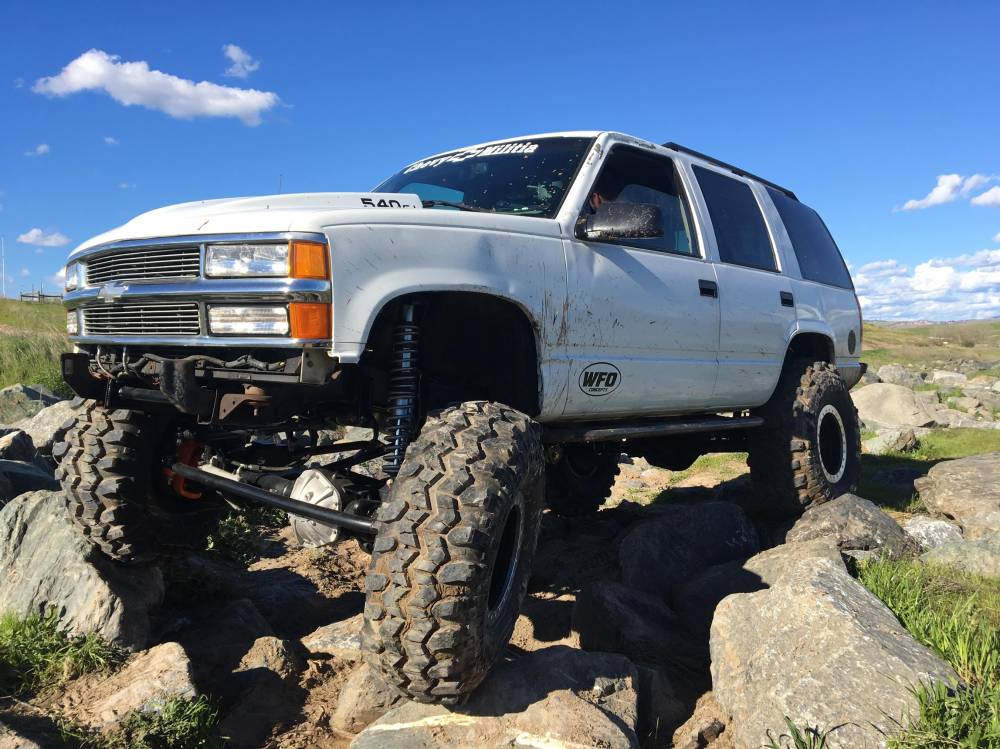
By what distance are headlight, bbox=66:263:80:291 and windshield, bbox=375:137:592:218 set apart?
1.70 meters

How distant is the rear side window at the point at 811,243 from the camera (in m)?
5.93

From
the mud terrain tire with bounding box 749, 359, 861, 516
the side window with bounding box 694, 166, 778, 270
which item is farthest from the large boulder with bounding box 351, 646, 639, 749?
the side window with bounding box 694, 166, 778, 270

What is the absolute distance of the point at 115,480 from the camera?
3.72 m

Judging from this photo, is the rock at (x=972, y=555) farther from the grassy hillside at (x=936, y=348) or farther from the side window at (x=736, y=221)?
the grassy hillside at (x=936, y=348)

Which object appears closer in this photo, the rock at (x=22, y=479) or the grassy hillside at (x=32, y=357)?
the rock at (x=22, y=479)

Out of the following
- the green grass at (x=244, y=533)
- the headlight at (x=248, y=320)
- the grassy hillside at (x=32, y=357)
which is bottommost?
the green grass at (x=244, y=533)

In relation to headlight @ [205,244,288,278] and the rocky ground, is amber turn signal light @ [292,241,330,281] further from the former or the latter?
the rocky ground

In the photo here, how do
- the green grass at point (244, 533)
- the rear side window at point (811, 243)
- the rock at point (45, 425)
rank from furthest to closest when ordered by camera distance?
the rock at point (45, 425) → the rear side window at point (811, 243) → the green grass at point (244, 533)

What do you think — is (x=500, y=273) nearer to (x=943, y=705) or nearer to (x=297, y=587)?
(x=943, y=705)

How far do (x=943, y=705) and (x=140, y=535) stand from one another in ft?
11.4

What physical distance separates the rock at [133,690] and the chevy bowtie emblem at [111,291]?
4.92 ft

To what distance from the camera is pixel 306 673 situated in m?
3.66

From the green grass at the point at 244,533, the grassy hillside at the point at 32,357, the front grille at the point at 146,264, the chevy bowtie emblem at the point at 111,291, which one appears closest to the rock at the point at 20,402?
the grassy hillside at the point at 32,357

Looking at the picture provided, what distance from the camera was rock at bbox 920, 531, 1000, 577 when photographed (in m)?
4.47
